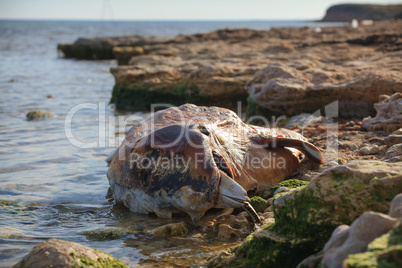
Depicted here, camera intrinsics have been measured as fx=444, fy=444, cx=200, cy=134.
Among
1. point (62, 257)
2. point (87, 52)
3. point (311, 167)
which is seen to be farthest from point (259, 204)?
point (87, 52)

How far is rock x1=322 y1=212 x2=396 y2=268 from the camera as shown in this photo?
1.83 metres

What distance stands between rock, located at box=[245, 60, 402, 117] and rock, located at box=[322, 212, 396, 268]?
175 inches

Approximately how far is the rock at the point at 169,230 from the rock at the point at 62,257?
2.27ft

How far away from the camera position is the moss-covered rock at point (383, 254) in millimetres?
1581

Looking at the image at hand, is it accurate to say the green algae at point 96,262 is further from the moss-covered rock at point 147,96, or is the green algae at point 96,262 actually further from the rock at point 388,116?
the moss-covered rock at point 147,96

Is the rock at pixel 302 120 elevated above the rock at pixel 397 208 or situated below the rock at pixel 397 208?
above

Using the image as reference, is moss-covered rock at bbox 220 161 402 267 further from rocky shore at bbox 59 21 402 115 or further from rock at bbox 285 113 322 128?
rocky shore at bbox 59 21 402 115

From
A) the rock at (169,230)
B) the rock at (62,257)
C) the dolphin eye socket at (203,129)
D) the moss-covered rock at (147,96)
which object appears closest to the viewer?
the rock at (62,257)

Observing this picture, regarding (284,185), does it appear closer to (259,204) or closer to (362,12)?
(259,204)

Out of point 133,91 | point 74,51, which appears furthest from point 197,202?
point 74,51

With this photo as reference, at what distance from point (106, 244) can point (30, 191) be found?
1.62 m

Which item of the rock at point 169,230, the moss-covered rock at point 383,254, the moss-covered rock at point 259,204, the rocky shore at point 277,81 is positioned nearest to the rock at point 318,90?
the rocky shore at point 277,81

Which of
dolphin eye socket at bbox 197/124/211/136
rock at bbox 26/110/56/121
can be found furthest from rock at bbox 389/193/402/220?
rock at bbox 26/110/56/121

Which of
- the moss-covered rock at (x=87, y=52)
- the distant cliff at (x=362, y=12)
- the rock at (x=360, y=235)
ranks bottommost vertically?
the rock at (x=360, y=235)
